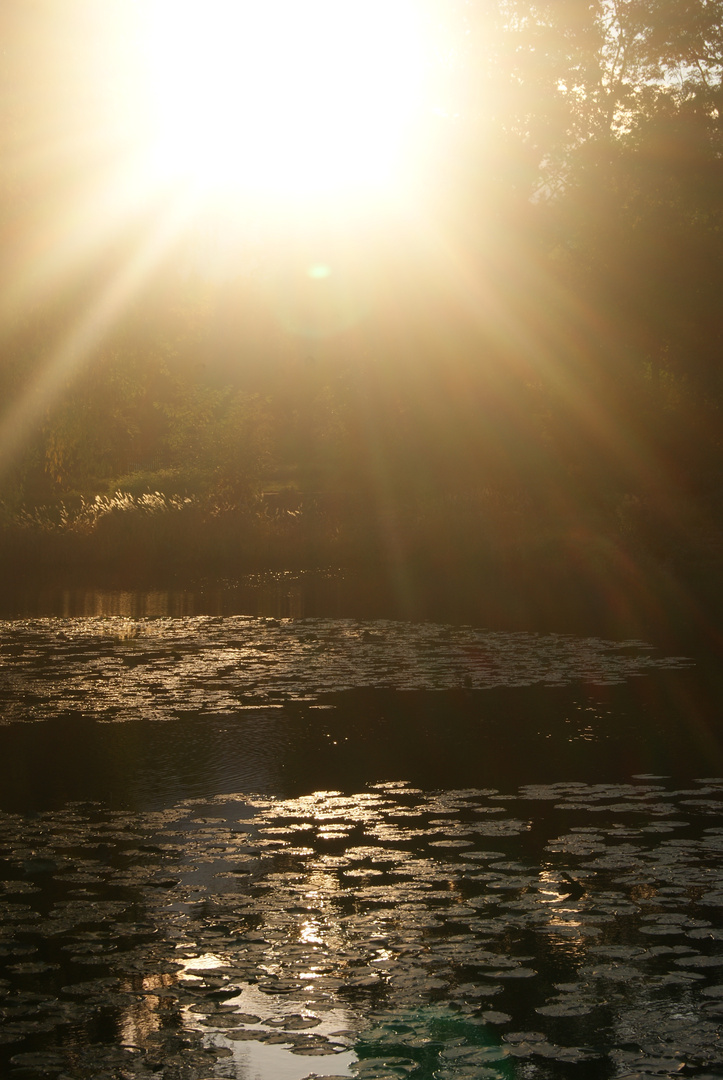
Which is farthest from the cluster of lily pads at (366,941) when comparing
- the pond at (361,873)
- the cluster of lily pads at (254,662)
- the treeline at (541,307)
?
the treeline at (541,307)

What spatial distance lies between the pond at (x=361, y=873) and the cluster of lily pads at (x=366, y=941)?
0.02 meters

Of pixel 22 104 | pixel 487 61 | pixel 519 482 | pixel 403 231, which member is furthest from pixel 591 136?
pixel 22 104

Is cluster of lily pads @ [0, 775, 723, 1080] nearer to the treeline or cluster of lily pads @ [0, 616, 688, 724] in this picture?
cluster of lily pads @ [0, 616, 688, 724]

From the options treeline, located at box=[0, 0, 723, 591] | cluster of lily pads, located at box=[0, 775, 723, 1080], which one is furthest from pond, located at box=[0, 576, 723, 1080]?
treeline, located at box=[0, 0, 723, 591]

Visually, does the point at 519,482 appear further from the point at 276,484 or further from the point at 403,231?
the point at 276,484

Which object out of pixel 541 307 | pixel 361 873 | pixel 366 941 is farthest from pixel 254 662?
pixel 541 307

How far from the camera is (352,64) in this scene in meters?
40.8

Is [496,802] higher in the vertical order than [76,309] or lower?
lower

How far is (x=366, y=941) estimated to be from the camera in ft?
17.9

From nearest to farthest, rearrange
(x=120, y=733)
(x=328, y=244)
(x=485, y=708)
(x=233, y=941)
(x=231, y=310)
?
(x=233, y=941), (x=120, y=733), (x=485, y=708), (x=328, y=244), (x=231, y=310)

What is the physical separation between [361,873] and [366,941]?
1082 millimetres

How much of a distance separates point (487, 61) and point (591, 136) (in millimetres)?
4326

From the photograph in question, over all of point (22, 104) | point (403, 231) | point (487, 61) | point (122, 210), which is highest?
point (487, 61)

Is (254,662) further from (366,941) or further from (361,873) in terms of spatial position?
(366,941)
